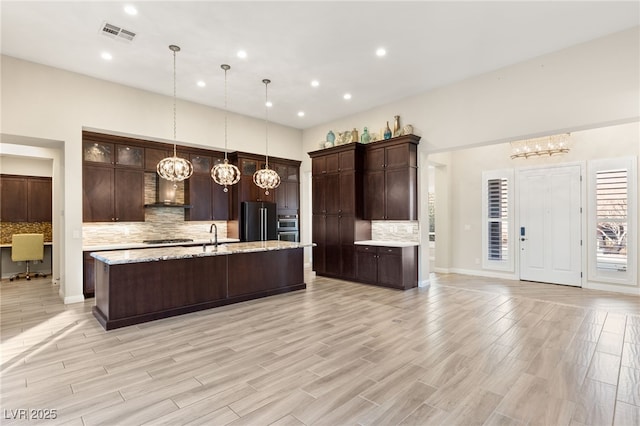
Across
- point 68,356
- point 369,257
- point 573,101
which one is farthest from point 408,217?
point 68,356

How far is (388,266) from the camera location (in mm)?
6234

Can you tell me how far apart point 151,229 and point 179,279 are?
2850 millimetres

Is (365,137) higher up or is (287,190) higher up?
(365,137)

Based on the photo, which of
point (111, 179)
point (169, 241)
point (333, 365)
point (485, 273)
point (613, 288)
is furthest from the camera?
point (485, 273)

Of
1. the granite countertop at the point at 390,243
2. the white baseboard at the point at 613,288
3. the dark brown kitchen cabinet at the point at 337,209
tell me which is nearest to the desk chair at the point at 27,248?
the dark brown kitchen cabinet at the point at 337,209

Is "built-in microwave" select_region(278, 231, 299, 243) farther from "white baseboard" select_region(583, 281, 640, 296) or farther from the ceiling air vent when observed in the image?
"white baseboard" select_region(583, 281, 640, 296)

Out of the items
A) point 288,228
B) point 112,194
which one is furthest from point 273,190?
point 112,194

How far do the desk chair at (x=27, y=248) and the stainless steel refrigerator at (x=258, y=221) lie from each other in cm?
448

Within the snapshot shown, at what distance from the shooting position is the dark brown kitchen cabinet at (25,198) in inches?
292

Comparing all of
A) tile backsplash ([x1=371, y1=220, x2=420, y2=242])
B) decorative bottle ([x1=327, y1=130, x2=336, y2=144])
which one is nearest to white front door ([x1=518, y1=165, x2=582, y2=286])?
tile backsplash ([x1=371, y1=220, x2=420, y2=242])

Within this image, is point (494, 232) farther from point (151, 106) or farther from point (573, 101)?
point (151, 106)

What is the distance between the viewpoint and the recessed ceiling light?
3666mm

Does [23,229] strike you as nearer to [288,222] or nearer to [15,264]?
[15,264]

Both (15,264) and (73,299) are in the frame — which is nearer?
(73,299)
